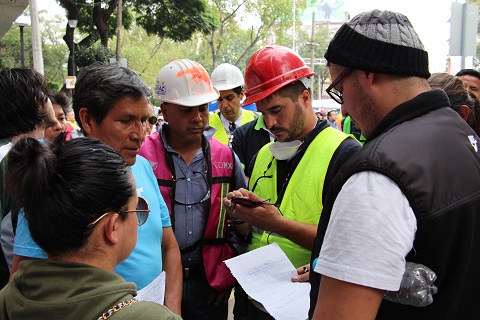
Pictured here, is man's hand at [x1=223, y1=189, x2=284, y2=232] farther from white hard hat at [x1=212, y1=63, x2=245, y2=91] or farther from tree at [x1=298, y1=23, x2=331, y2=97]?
tree at [x1=298, y1=23, x2=331, y2=97]

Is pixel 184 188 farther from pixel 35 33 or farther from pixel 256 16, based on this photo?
pixel 256 16

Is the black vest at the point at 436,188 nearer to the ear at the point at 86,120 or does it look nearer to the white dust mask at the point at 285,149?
the white dust mask at the point at 285,149

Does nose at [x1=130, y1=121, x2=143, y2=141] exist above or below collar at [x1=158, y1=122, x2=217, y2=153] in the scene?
above

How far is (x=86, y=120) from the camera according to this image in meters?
2.13

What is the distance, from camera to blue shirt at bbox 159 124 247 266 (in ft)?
8.44

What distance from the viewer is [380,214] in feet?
3.46

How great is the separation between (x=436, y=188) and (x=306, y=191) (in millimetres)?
1036

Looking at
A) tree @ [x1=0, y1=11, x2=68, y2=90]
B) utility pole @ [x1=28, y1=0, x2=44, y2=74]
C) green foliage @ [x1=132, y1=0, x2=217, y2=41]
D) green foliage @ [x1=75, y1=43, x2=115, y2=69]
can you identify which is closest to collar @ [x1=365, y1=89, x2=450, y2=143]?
utility pole @ [x1=28, y1=0, x2=44, y2=74]

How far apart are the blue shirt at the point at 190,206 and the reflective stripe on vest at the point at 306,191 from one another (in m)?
0.41

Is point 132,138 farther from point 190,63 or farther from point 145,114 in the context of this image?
point 190,63

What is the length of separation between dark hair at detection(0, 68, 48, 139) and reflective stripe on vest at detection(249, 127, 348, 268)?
4.51ft

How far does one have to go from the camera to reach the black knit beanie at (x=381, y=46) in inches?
49.7

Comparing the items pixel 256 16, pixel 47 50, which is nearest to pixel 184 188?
pixel 256 16

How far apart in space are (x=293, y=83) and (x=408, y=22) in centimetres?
109
